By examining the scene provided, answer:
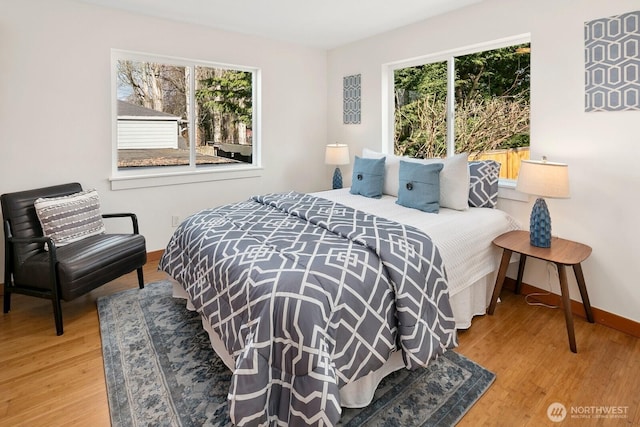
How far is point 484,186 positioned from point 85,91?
3538 mm

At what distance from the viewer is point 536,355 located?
219 centimetres

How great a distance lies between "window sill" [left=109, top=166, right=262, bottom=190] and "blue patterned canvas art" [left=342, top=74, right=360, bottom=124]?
130cm

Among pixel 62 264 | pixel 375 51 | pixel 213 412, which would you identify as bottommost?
pixel 213 412

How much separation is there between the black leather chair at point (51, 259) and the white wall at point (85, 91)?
444 mm

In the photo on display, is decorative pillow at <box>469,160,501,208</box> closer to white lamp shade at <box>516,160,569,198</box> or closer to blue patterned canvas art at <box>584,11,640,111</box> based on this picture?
white lamp shade at <box>516,160,569,198</box>

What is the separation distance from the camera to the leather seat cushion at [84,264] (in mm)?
2428

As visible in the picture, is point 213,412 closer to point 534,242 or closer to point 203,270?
point 203,270

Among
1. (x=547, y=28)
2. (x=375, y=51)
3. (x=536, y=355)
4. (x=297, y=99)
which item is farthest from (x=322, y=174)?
(x=536, y=355)

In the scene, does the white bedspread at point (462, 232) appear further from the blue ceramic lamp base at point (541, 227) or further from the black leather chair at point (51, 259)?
the black leather chair at point (51, 259)

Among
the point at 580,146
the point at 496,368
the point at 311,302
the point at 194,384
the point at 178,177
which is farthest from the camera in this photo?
the point at 178,177

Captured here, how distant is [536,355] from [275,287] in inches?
66.9

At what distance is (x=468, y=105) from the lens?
11.5 ft

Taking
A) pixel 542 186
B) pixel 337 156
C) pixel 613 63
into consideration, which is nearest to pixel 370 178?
pixel 337 156

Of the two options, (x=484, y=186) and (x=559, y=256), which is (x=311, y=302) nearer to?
(x=559, y=256)
